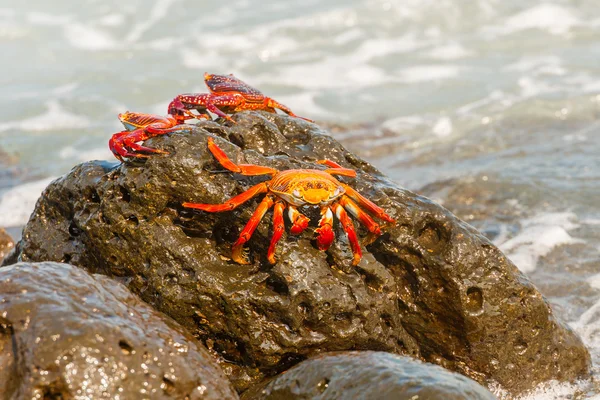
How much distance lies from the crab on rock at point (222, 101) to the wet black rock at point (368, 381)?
2.06 meters

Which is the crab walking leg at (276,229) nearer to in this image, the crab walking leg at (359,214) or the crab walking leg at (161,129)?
the crab walking leg at (359,214)

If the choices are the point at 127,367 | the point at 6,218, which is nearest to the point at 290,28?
the point at 6,218

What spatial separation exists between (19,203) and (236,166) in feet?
23.3

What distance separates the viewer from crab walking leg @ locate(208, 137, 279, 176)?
4.04 metres

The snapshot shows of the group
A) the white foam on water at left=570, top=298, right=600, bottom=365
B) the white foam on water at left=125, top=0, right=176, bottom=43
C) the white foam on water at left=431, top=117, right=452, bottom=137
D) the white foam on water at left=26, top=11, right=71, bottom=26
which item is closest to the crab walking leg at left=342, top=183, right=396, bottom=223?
the white foam on water at left=570, top=298, right=600, bottom=365

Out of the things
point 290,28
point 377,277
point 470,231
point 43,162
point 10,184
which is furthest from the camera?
point 290,28

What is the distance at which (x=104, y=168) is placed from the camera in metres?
4.51

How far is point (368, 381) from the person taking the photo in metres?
3.64

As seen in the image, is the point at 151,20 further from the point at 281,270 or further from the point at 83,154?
the point at 281,270

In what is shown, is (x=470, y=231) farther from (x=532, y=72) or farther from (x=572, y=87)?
(x=532, y=72)

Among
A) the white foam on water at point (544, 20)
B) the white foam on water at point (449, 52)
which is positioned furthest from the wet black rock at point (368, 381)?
the white foam on water at point (544, 20)

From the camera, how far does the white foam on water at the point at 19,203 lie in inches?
365

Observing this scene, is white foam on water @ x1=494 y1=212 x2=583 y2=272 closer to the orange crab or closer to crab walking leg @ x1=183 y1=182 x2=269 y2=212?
the orange crab

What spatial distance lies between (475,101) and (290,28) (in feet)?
32.7
